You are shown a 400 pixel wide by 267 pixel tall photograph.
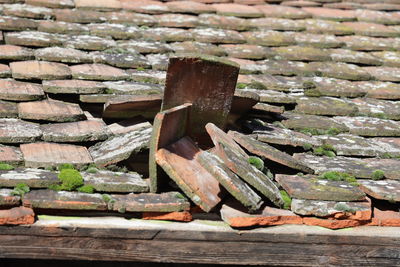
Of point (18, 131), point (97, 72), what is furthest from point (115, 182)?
point (97, 72)

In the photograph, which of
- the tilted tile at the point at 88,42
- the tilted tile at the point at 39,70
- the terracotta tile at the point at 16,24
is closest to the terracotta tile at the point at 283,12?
the tilted tile at the point at 88,42

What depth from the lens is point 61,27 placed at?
15.2 ft

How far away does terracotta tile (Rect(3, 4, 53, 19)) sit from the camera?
15.3ft

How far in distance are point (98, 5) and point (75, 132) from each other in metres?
1.81

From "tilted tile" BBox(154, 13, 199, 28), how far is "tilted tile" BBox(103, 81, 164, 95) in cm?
108

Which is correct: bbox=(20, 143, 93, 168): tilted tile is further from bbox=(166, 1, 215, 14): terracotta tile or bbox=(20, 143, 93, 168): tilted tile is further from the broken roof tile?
bbox=(166, 1, 215, 14): terracotta tile

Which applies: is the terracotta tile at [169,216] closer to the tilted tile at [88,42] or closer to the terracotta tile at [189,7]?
the tilted tile at [88,42]

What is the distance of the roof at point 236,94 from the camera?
3209mm

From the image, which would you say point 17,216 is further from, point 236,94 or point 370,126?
point 370,126

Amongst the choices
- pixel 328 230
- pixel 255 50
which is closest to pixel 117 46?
pixel 255 50

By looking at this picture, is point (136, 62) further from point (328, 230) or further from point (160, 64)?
point (328, 230)

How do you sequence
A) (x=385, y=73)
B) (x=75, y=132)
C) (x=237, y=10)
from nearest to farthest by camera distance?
1. (x=75, y=132)
2. (x=385, y=73)
3. (x=237, y=10)

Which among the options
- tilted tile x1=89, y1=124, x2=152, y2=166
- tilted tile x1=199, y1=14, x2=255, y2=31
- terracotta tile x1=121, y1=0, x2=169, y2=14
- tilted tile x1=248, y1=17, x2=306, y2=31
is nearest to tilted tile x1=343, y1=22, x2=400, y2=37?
tilted tile x1=248, y1=17, x2=306, y2=31

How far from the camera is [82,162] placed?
10.8 ft
